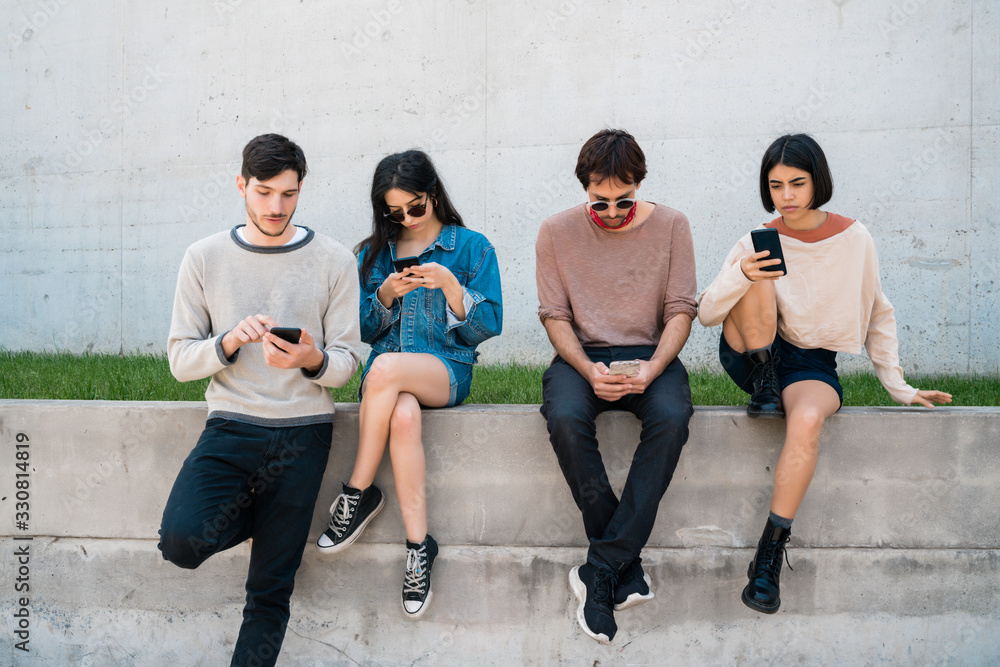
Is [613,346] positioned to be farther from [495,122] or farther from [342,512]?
[495,122]

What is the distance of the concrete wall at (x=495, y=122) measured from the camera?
5.46 m

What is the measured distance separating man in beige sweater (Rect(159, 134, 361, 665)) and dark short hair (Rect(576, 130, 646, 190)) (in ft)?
3.45

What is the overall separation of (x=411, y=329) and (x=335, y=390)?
1.19m

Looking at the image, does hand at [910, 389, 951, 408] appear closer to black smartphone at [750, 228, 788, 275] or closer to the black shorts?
the black shorts

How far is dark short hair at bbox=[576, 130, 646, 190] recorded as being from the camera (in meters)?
2.83

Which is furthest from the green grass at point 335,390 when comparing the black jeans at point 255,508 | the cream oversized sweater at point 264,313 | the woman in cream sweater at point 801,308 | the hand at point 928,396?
the black jeans at point 255,508

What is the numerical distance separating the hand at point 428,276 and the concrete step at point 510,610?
1150 mm

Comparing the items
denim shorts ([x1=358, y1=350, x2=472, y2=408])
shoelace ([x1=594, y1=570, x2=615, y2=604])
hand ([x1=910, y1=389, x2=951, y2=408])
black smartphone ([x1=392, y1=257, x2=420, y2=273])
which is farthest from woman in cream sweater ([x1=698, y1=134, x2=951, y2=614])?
black smartphone ([x1=392, y1=257, x2=420, y2=273])

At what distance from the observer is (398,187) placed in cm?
292

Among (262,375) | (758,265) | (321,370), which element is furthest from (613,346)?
(262,375)

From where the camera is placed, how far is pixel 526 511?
3.04m

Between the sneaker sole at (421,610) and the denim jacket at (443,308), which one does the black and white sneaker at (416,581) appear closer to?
the sneaker sole at (421,610)

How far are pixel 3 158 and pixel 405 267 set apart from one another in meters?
6.32

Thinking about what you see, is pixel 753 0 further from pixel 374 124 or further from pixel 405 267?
pixel 405 267
